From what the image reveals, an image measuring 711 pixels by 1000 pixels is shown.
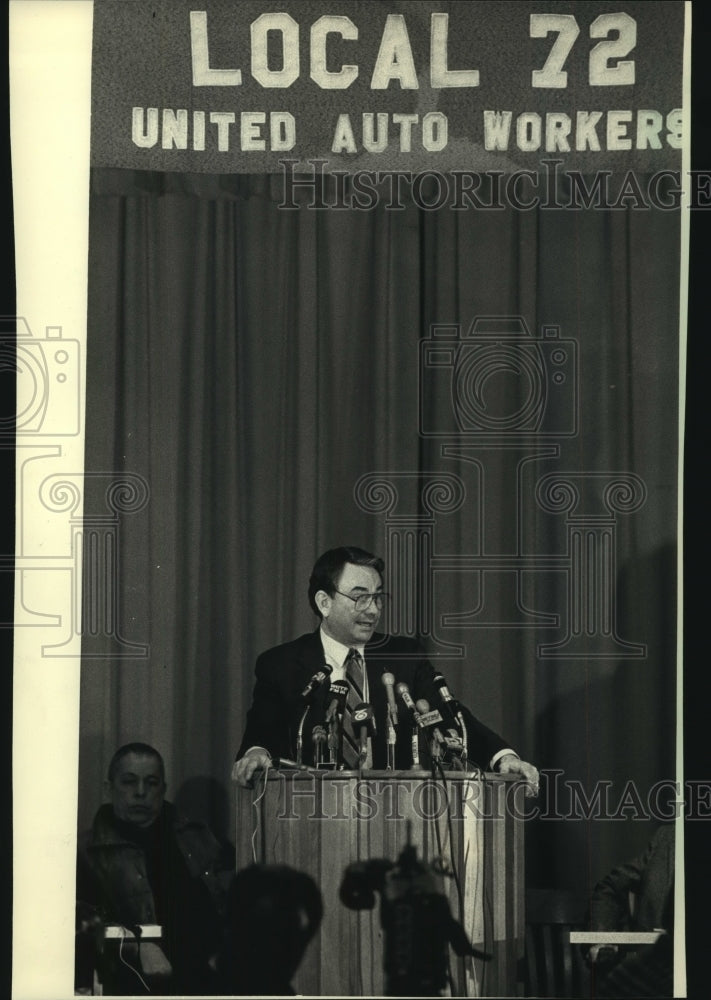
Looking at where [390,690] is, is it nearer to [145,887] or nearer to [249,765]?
[249,765]

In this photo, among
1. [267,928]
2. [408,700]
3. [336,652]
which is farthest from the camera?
[336,652]

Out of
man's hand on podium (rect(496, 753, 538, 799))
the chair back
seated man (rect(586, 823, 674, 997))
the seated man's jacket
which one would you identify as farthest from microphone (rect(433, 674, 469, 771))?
the seated man's jacket

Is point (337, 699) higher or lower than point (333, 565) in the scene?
lower

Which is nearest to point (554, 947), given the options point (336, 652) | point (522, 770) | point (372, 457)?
point (522, 770)

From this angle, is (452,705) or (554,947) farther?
(452,705)

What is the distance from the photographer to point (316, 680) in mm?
4379

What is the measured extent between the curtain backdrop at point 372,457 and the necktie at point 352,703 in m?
0.18

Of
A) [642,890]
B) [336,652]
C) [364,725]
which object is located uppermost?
[336,652]

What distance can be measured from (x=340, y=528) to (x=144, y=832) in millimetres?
1169

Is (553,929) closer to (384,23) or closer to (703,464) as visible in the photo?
(703,464)

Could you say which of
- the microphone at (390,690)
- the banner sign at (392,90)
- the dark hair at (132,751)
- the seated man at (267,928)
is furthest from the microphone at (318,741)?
the banner sign at (392,90)

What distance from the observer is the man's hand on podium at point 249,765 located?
167 inches

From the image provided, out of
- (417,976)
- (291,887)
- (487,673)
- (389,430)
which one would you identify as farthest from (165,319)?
(417,976)

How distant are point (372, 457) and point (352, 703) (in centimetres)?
82
